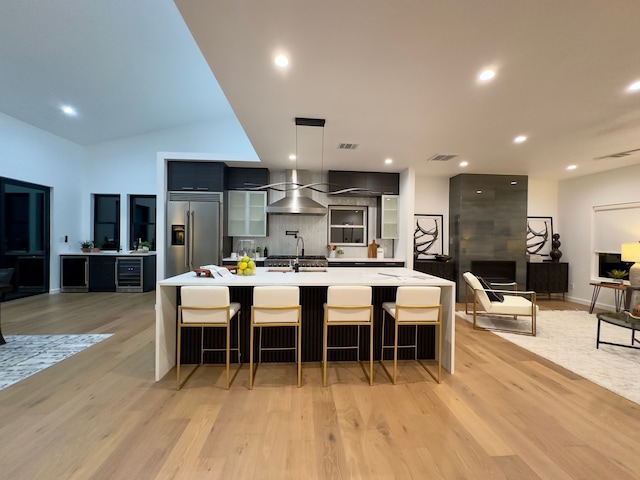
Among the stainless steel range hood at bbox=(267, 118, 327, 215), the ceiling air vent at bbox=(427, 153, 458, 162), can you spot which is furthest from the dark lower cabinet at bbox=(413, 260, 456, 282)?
the stainless steel range hood at bbox=(267, 118, 327, 215)

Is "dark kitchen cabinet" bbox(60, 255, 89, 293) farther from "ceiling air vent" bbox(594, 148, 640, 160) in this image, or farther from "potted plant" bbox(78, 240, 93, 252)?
"ceiling air vent" bbox(594, 148, 640, 160)

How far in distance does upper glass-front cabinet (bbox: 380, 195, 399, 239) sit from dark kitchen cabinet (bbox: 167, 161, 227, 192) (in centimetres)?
341

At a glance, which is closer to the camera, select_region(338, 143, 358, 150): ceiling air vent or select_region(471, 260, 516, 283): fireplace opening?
select_region(338, 143, 358, 150): ceiling air vent

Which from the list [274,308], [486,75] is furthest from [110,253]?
[486,75]

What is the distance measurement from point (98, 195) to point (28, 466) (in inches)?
281

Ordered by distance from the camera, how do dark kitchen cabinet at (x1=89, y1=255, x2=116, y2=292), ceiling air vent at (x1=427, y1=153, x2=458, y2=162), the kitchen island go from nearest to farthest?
the kitchen island → ceiling air vent at (x1=427, y1=153, x2=458, y2=162) → dark kitchen cabinet at (x1=89, y1=255, x2=116, y2=292)

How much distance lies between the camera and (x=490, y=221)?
6.04 m

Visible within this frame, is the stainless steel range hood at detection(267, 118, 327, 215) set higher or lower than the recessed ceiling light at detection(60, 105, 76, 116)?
lower

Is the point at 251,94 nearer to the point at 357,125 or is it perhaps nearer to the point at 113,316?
the point at 357,125

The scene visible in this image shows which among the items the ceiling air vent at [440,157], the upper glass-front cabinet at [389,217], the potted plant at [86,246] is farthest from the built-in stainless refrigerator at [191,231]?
the ceiling air vent at [440,157]

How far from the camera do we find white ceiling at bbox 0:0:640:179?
184 centimetres

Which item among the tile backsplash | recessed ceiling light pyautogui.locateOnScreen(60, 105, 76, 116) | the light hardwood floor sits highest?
recessed ceiling light pyautogui.locateOnScreen(60, 105, 76, 116)

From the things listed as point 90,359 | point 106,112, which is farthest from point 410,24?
point 106,112

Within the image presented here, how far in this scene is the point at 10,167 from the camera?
17.4 feet
